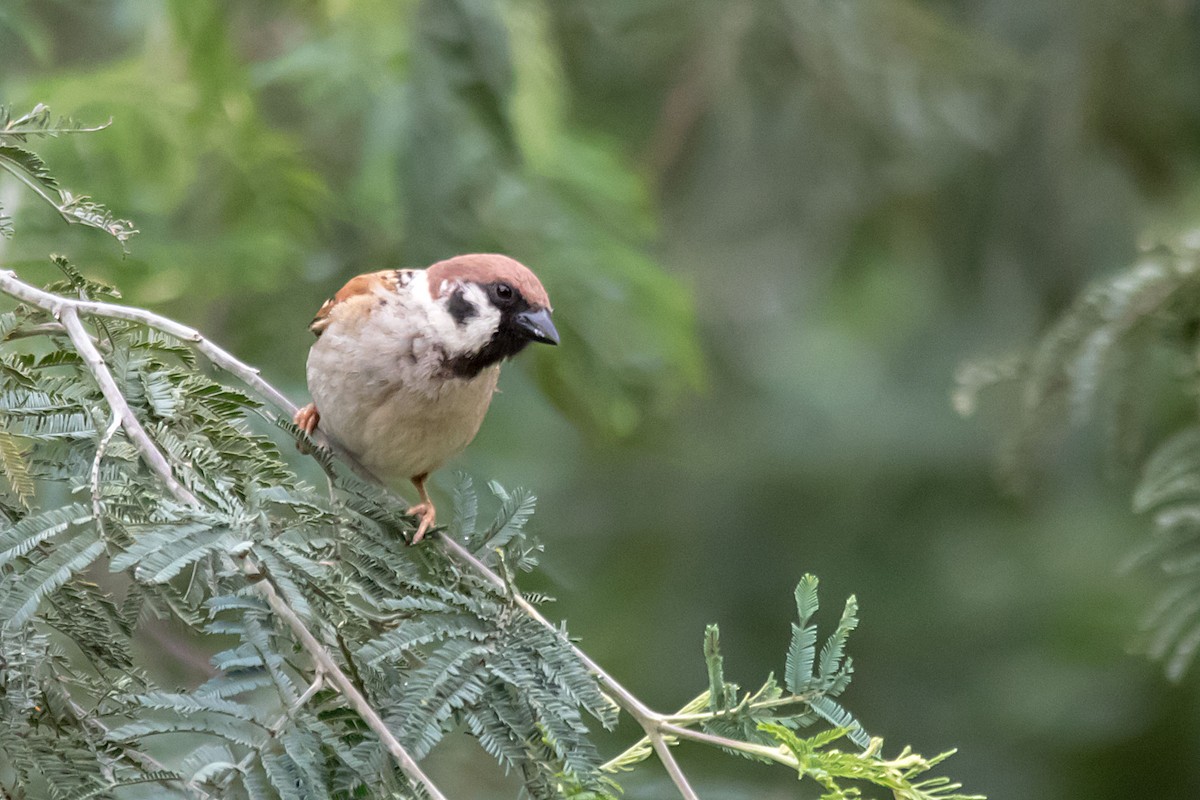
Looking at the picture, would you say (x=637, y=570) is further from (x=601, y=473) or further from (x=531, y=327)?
(x=531, y=327)

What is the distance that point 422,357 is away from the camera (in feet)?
10.4

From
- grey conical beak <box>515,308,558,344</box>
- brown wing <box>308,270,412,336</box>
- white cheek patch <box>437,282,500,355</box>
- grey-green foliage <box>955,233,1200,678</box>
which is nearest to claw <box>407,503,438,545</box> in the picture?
white cheek patch <box>437,282,500,355</box>

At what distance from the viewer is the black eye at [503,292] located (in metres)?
3.25

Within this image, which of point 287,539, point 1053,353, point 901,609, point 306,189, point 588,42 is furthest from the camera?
point 901,609

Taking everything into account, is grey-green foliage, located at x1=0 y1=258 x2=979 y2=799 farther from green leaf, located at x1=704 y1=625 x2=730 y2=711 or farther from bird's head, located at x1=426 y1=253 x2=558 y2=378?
bird's head, located at x1=426 y1=253 x2=558 y2=378

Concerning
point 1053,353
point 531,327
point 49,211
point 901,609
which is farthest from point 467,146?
point 901,609

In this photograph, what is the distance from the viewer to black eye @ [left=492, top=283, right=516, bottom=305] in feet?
10.7

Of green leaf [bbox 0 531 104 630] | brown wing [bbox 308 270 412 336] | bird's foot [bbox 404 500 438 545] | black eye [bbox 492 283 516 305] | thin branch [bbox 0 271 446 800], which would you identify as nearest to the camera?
green leaf [bbox 0 531 104 630]

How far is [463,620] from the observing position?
2076 mm

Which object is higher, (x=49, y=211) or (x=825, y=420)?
(x=825, y=420)

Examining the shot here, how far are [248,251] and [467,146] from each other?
925 mm

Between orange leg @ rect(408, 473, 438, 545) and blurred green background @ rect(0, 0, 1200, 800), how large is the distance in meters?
0.06

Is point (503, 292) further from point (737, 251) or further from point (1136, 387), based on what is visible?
point (737, 251)

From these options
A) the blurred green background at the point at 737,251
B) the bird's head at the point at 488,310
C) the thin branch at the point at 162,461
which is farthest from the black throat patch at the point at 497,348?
the thin branch at the point at 162,461
